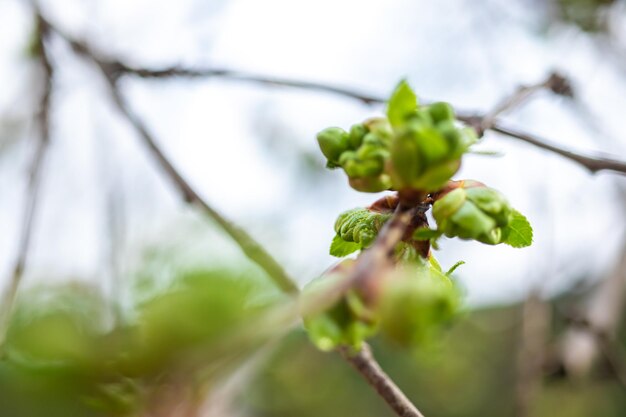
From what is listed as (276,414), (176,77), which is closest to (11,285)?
(176,77)

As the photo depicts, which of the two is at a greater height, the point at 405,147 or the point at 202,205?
the point at 405,147

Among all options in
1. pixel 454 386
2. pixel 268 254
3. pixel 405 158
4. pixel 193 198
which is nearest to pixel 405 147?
pixel 405 158

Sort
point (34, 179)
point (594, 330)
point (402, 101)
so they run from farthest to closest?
point (594, 330) < point (34, 179) < point (402, 101)

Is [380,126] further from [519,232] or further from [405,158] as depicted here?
[519,232]

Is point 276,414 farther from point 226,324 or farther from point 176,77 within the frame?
point 226,324

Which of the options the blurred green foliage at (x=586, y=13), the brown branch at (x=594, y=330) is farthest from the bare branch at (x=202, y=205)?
the blurred green foliage at (x=586, y=13)

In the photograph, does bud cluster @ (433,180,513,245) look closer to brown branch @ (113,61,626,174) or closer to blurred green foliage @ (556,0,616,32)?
brown branch @ (113,61,626,174)

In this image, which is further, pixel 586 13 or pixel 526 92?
pixel 586 13

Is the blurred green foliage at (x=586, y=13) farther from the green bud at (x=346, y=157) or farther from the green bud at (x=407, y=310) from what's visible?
the green bud at (x=407, y=310)
